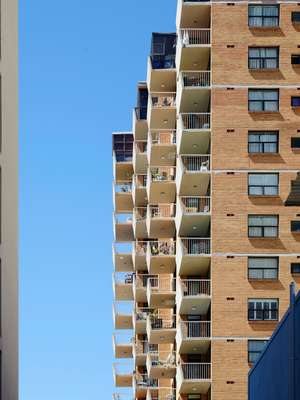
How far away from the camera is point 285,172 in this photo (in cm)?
7369

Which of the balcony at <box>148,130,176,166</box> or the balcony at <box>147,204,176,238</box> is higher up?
the balcony at <box>148,130,176,166</box>

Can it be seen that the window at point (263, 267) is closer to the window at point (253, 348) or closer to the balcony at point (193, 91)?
the window at point (253, 348)

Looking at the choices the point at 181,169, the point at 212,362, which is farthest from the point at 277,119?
the point at 212,362

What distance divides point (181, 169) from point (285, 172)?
6.44 meters

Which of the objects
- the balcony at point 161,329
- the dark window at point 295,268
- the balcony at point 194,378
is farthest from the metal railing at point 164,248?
the dark window at point 295,268

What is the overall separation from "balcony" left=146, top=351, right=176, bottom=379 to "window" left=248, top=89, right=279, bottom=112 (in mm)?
20374

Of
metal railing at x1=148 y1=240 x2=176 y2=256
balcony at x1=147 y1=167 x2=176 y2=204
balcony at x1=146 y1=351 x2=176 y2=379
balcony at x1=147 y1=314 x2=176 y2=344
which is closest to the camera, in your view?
balcony at x1=147 y1=167 x2=176 y2=204

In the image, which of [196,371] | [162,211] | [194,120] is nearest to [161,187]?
[162,211]

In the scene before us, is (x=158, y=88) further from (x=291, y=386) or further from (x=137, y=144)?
(x=291, y=386)

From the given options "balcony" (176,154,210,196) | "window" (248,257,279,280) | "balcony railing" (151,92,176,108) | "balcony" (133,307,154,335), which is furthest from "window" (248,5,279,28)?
"balcony" (133,307,154,335)

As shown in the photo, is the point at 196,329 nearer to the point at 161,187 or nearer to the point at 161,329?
the point at 161,329

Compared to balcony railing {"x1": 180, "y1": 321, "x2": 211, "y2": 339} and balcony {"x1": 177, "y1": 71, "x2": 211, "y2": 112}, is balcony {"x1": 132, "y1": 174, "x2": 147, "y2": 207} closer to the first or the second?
balcony {"x1": 177, "y1": 71, "x2": 211, "y2": 112}

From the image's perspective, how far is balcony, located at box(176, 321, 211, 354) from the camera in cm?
7419

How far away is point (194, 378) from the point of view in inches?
2945
